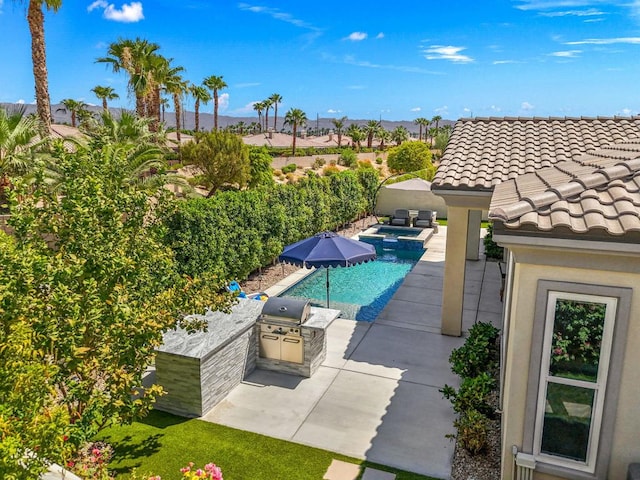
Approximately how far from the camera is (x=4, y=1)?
20.5 m

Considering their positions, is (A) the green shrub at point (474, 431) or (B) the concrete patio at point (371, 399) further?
(B) the concrete patio at point (371, 399)

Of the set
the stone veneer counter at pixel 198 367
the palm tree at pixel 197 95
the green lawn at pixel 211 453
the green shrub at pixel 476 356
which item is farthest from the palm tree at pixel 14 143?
the palm tree at pixel 197 95

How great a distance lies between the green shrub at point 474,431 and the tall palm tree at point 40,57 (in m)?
21.8

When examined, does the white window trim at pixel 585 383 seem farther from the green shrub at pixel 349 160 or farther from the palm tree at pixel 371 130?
the palm tree at pixel 371 130

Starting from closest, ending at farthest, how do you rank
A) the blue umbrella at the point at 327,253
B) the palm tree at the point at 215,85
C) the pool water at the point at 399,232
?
the blue umbrella at the point at 327,253
the pool water at the point at 399,232
the palm tree at the point at 215,85

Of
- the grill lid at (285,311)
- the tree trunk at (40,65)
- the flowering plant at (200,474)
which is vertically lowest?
the grill lid at (285,311)

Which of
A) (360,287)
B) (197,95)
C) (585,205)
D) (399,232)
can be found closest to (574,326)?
(585,205)

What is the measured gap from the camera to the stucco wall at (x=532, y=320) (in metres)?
5.93

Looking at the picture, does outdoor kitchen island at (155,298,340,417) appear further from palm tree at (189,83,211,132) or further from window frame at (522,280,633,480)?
palm tree at (189,83,211,132)

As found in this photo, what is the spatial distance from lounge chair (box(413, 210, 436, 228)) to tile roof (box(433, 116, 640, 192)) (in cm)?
1503

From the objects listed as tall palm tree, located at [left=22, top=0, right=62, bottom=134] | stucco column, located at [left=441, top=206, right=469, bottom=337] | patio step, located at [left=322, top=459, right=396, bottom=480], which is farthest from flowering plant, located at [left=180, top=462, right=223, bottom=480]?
tall palm tree, located at [left=22, top=0, right=62, bottom=134]

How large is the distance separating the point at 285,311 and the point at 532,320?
6.36 m

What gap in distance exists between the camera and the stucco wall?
19.5ft

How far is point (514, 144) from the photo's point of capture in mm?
13133
